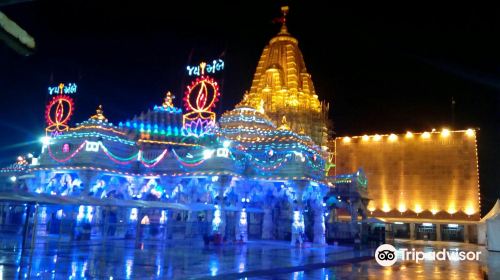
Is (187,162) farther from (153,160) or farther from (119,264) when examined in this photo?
(119,264)

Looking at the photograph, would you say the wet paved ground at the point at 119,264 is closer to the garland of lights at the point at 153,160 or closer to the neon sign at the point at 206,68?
the garland of lights at the point at 153,160

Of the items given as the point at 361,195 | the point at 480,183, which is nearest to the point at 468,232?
the point at 480,183

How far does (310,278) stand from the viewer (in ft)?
55.0

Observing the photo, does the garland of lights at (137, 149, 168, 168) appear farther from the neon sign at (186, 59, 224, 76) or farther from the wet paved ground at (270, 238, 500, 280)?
the wet paved ground at (270, 238, 500, 280)

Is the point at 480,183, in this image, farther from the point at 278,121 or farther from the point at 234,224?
the point at 234,224

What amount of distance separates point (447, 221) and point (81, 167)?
1815 inches

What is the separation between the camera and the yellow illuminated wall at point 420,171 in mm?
58188

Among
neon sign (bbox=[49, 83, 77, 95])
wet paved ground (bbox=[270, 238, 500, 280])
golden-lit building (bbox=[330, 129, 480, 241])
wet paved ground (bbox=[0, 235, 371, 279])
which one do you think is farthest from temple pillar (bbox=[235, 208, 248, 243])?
golden-lit building (bbox=[330, 129, 480, 241])

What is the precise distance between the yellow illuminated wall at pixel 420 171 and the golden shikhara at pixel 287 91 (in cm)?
1200

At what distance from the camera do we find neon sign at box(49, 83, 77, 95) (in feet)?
141

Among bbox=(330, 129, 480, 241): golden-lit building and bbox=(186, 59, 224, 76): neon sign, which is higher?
bbox=(186, 59, 224, 76): neon sign

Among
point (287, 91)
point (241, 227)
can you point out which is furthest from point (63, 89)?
point (287, 91)

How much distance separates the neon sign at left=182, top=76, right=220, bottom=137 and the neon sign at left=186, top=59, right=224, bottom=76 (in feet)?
1.90

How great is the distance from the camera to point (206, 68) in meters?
39.2
